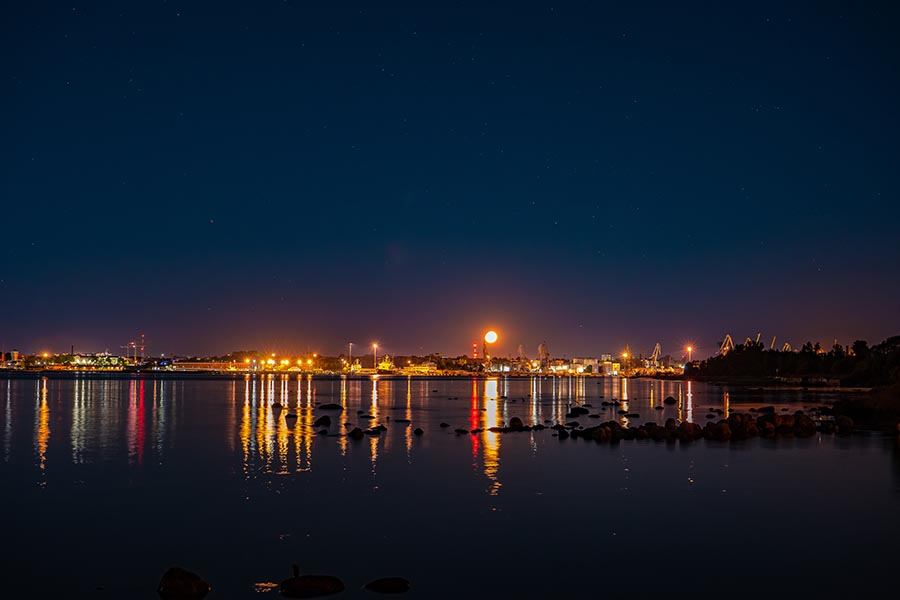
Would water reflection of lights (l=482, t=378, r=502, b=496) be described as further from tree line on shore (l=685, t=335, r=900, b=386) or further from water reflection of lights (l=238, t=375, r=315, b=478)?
tree line on shore (l=685, t=335, r=900, b=386)

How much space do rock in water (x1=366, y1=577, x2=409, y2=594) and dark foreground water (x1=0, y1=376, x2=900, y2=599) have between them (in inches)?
11.9

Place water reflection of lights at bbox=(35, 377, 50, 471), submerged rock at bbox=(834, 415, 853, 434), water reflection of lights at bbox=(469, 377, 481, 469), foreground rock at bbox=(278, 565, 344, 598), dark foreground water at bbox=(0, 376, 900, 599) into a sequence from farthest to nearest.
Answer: submerged rock at bbox=(834, 415, 853, 434) < water reflection of lights at bbox=(469, 377, 481, 469) < water reflection of lights at bbox=(35, 377, 50, 471) < dark foreground water at bbox=(0, 376, 900, 599) < foreground rock at bbox=(278, 565, 344, 598)

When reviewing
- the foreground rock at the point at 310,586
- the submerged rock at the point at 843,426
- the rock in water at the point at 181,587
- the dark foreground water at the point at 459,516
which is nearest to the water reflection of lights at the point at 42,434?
the dark foreground water at the point at 459,516

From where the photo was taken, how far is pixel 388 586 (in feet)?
48.6

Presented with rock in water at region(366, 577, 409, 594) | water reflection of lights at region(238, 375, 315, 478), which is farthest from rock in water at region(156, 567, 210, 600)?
water reflection of lights at region(238, 375, 315, 478)

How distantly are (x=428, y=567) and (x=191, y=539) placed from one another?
6183mm

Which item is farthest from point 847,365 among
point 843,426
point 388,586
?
point 388,586

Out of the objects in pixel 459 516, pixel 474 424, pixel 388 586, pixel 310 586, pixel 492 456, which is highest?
pixel 310 586

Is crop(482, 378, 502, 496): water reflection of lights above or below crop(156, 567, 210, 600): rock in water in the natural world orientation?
below

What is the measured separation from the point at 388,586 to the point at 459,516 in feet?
22.5

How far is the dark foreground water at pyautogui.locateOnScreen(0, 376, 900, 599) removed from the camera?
15781 millimetres

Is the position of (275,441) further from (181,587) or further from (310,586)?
(310,586)

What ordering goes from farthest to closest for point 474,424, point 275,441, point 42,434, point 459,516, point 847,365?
1. point 847,365
2. point 474,424
3. point 42,434
4. point 275,441
5. point 459,516

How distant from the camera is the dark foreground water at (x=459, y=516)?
51.8 feet
